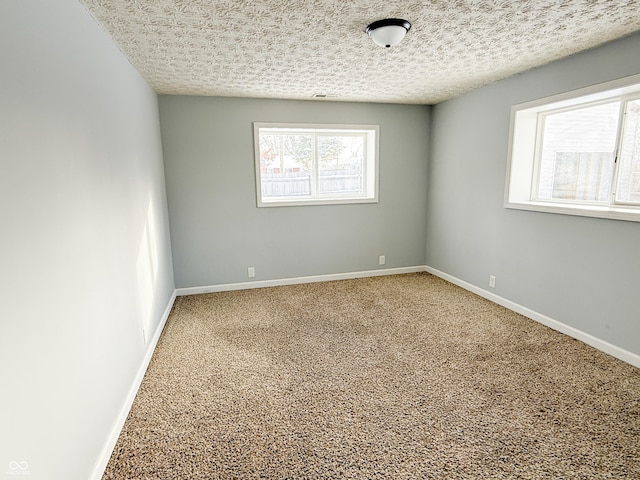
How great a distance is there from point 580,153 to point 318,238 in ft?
9.40

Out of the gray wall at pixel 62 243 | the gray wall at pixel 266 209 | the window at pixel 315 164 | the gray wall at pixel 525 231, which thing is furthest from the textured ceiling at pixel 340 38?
the window at pixel 315 164

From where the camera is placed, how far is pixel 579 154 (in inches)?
117

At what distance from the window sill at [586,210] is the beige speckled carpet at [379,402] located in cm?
106

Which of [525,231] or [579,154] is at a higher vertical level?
[579,154]

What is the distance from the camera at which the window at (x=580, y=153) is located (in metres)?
2.55

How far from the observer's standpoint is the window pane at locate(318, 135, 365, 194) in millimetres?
4477

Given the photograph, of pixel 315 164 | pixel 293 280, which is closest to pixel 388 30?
pixel 315 164

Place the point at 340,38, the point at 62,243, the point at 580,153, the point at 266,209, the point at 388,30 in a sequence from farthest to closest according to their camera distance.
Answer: the point at 266,209 → the point at 580,153 → the point at 340,38 → the point at 388,30 → the point at 62,243

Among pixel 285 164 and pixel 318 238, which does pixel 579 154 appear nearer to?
pixel 318 238

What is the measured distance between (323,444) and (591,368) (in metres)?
2.04

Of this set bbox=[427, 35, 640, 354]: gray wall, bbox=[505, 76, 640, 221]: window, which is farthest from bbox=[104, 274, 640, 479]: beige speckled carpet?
bbox=[505, 76, 640, 221]: window

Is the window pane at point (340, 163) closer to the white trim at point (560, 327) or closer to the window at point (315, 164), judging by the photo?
the window at point (315, 164)

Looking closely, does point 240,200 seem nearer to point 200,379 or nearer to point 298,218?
point 298,218

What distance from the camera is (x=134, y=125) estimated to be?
2.69 metres
